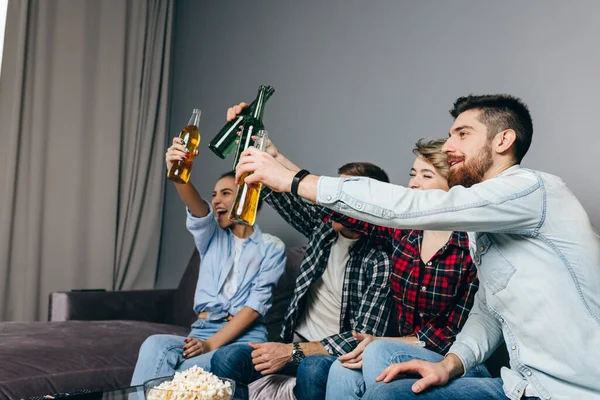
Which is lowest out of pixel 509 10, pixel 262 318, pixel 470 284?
pixel 262 318

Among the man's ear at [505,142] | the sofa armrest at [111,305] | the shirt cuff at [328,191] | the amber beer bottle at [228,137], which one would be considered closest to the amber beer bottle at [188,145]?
the amber beer bottle at [228,137]

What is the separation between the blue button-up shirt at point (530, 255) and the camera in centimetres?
129

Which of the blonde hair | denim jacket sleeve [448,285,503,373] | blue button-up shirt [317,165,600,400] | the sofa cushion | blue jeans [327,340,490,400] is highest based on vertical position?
the blonde hair

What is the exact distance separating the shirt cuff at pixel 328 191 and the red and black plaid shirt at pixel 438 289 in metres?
0.67

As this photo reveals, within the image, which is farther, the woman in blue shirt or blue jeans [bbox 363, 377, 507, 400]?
the woman in blue shirt

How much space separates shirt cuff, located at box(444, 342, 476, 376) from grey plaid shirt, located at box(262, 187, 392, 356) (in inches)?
18.5

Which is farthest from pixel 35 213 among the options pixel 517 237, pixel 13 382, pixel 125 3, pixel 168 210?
pixel 517 237

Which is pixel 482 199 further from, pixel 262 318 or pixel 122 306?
pixel 122 306

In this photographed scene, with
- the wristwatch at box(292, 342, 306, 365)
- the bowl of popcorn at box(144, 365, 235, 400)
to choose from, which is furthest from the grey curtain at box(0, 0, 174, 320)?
the bowl of popcorn at box(144, 365, 235, 400)

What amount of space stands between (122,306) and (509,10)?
6.86 feet

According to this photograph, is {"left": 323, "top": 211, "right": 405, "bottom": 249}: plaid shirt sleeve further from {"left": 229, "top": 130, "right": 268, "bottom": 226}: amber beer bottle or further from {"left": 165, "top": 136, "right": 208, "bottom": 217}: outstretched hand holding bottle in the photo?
{"left": 229, "top": 130, "right": 268, "bottom": 226}: amber beer bottle

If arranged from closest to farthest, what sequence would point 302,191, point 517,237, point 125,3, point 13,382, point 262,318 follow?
1. point 302,191
2. point 517,237
3. point 13,382
4. point 262,318
5. point 125,3

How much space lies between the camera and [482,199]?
1309 millimetres

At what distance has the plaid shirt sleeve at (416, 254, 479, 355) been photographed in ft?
5.88
